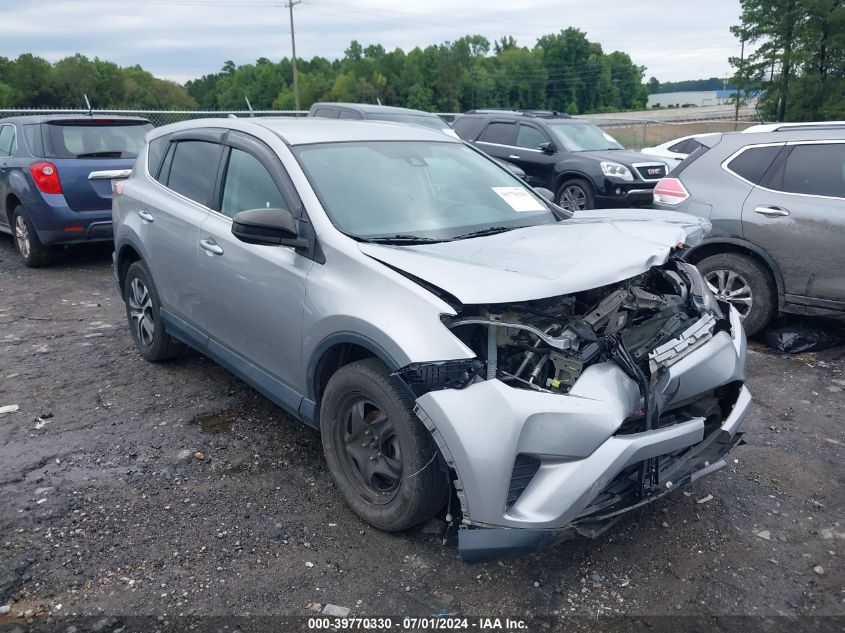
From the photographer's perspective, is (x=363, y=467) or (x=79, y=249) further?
(x=79, y=249)

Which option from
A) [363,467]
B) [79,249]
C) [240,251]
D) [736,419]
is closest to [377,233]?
[240,251]

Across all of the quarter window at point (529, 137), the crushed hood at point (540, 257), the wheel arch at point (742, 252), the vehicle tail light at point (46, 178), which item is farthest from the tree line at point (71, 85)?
the crushed hood at point (540, 257)

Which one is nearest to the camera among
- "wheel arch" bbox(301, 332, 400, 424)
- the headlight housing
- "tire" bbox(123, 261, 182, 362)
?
"wheel arch" bbox(301, 332, 400, 424)

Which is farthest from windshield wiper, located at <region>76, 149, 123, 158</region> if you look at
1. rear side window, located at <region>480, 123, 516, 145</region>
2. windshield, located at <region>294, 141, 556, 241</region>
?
rear side window, located at <region>480, 123, 516, 145</region>

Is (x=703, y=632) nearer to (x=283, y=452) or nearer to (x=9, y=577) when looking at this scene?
(x=283, y=452)

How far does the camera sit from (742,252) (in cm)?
574

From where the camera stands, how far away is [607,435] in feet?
8.48

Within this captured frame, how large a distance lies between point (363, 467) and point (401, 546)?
0.39 metres

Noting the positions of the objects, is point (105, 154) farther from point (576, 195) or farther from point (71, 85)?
point (71, 85)

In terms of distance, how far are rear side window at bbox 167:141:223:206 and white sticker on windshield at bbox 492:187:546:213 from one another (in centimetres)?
174

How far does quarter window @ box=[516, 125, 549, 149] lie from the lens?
39.4 ft

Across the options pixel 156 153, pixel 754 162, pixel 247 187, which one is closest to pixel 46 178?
pixel 156 153

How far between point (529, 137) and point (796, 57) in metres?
22.6

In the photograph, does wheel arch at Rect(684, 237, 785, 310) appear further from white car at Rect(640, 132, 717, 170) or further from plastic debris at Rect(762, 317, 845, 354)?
A: white car at Rect(640, 132, 717, 170)
